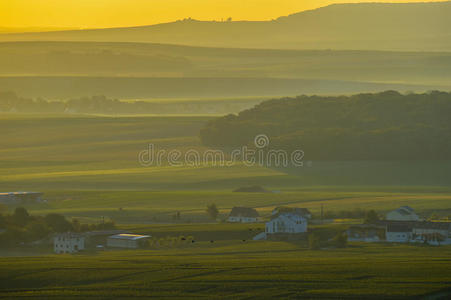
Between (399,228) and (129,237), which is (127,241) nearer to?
(129,237)

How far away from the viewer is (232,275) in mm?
45656

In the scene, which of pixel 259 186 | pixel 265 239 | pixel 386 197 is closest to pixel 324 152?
pixel 259 186

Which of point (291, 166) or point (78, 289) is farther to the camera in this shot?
point (291, 166)

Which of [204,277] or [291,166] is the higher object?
[291,166]

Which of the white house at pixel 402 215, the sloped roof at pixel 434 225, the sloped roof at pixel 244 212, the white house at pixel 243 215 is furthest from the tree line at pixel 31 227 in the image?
the sloped roof at pixel 434 225

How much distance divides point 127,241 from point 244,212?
12.5 m

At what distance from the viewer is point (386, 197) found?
7931cm

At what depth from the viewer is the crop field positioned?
42.0 meters

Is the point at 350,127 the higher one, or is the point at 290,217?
the point at 350,127

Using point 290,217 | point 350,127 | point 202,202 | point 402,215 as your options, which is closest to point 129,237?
point 290,217

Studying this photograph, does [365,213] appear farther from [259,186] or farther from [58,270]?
[58,270]

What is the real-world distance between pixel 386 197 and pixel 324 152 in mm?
28564

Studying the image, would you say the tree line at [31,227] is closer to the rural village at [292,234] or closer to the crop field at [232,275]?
the rural village at [292,234]

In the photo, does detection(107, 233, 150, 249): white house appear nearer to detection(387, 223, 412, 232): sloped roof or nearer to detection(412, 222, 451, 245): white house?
detection(387, 223, 412, 232): sloped roof
